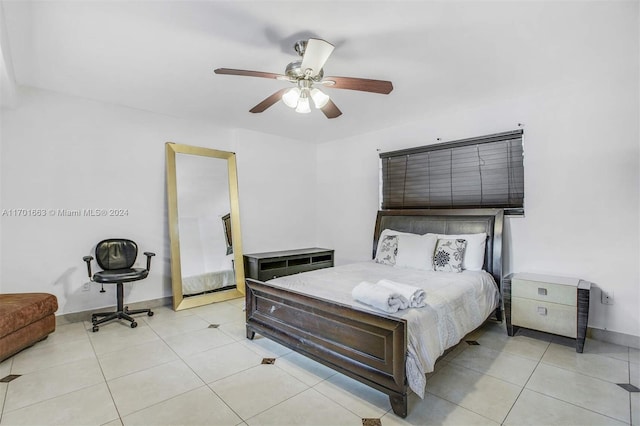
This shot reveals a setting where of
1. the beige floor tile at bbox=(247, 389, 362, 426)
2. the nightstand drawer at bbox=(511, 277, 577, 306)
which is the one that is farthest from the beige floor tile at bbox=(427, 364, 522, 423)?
the nightstand drawer at bbox=(511, 277, 577, 306)

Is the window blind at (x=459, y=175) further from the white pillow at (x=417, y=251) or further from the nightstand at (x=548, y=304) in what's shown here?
the nightstand at (x=548, y=304)

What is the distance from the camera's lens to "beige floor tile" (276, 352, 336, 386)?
2.41 m

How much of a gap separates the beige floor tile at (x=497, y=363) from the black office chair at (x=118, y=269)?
3399 mm

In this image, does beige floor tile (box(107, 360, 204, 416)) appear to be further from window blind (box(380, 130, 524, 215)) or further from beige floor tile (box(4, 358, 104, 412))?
window blind (box(380, 130, 524, 215))

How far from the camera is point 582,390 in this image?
220cm

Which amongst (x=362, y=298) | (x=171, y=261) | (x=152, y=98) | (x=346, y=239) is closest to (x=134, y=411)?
(x=362, y=298)

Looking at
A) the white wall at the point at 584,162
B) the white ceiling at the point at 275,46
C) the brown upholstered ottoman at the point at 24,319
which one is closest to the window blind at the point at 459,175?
the white wall at the point at 584,162

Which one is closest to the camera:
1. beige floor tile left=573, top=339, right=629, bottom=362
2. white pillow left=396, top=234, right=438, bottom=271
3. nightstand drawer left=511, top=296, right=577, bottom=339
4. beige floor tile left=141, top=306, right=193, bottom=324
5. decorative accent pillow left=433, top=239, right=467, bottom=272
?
beige floor tile left=573, top=339, right=629, bottom=362

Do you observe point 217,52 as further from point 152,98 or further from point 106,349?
point 106,349

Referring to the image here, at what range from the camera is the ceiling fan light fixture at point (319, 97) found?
8.45 ft

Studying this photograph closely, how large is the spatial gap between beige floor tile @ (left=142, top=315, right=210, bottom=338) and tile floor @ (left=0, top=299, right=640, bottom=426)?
154mm

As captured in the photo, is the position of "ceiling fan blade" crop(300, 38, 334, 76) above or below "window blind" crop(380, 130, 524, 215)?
above

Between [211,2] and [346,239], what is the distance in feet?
13.4

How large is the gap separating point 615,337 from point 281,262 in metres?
3.96
